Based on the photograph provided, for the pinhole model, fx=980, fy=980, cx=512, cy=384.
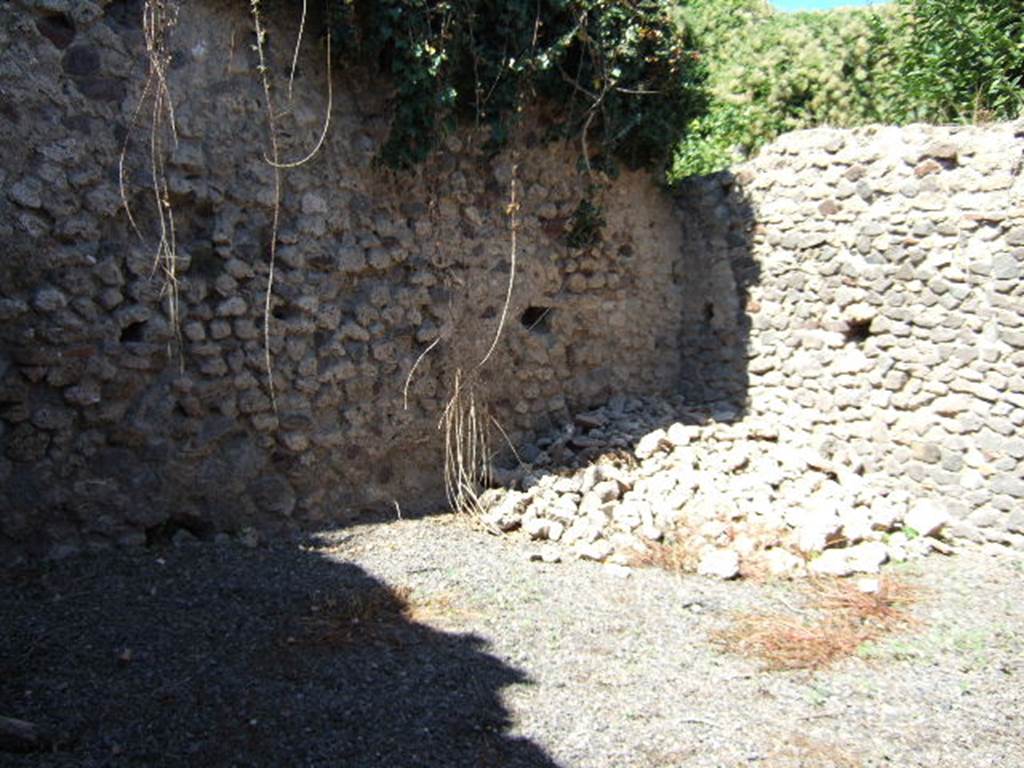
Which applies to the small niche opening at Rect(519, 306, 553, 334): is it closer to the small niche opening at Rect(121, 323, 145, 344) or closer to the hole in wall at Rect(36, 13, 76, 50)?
the small niche opening at Rect(121, 323, 145, 344)

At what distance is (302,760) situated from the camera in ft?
10.5

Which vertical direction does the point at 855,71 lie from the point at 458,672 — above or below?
above

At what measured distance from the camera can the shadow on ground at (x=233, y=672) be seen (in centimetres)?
327

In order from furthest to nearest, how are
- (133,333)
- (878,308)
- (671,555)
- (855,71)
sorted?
(855,71)
(878,308)
(671,555)
(133,333)

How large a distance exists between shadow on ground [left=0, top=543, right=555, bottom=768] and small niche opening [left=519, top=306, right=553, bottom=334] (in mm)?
2459

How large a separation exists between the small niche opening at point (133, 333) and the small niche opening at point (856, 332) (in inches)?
176

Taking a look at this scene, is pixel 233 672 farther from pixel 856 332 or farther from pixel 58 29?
pixel 856 332

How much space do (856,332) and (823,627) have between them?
2617mm

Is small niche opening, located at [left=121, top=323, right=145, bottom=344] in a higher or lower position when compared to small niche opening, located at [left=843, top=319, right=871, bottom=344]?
lower

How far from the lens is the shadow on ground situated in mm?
3273

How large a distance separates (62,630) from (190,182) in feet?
7.44

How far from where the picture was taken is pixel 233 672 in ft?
12.3

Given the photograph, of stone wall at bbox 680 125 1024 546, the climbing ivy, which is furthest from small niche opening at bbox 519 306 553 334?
stone wall at bbox 680 125 1024 546

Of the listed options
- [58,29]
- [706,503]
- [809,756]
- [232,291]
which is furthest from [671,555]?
[58,29]
